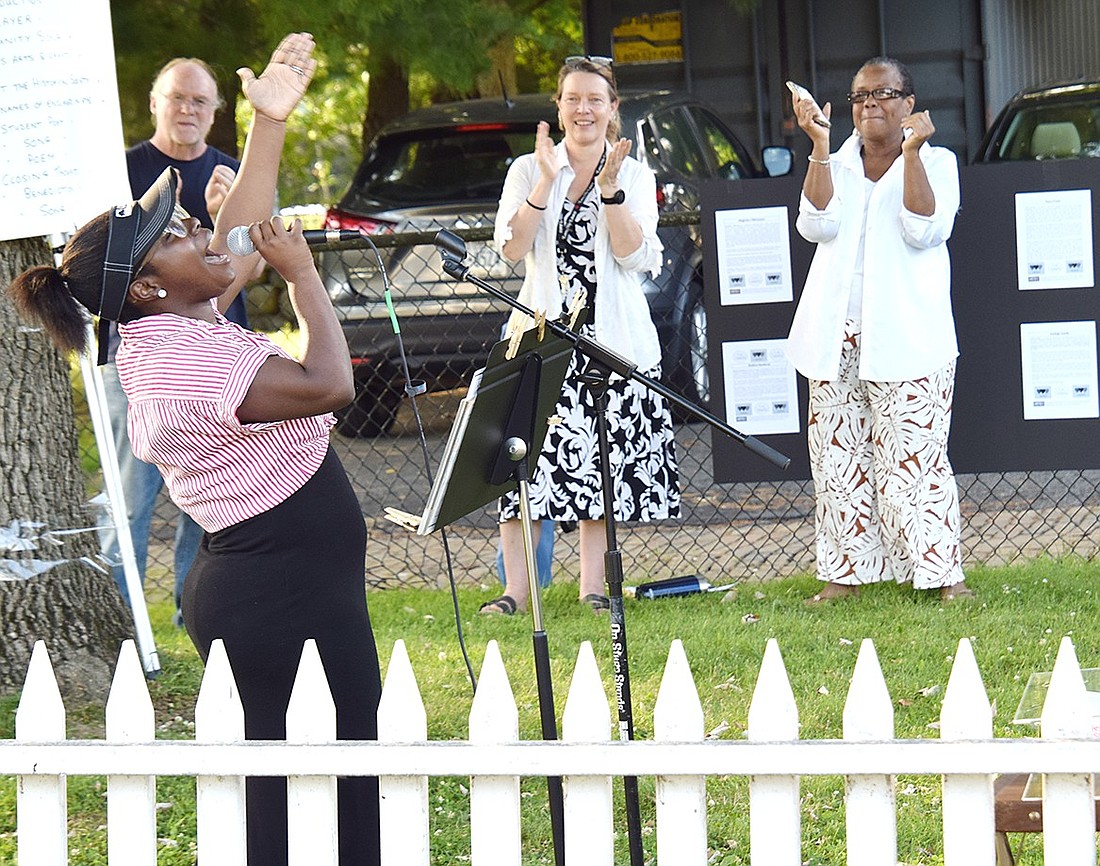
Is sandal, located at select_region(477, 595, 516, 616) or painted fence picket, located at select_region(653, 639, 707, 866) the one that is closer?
painted fence picket, located at select_region(653, 639, 707, 866)

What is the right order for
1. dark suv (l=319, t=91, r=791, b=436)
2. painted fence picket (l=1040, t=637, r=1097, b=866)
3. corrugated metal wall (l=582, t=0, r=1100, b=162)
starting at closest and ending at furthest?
painted fence picket (l=1040, t=637, r=1097, b=866) < dark suv (l=319, t=91, r=791, b=436) < corrugated metal wall (l=582, t=0, r=1100, b=162)

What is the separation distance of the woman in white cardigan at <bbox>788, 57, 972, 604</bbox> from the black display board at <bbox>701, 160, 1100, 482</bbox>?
0.50m

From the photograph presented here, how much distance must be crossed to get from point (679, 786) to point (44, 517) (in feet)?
10.3

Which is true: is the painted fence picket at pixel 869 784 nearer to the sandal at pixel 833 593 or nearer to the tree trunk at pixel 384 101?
the sandal at pixel 833 593

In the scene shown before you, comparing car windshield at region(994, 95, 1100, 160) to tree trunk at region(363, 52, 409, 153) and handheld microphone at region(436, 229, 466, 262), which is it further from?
handheld microphone at region(436, 229, 466, 262)

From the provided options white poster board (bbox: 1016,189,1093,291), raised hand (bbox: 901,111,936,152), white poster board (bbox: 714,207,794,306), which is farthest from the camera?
white poster board (bbox: 714,207,794,306)

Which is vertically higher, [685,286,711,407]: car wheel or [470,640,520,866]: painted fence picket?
[685,286,711,407]: car wheel

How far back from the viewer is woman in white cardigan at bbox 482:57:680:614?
5.80m

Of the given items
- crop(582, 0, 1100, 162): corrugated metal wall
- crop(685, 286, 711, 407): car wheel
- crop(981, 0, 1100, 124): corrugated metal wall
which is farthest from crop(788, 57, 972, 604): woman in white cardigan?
crop(981, 0, 1100, 124): corrugated metal wall

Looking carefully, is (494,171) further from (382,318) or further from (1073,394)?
(1073,394)

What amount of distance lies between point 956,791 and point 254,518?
137cm

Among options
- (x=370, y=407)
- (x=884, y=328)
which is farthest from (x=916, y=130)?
(x=370, y=407)

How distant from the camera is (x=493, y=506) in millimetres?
8648

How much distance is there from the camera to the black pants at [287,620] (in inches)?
120
